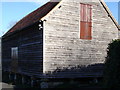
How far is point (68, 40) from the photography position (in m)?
13.9

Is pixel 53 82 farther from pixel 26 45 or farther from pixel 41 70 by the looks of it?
pixel 26 45

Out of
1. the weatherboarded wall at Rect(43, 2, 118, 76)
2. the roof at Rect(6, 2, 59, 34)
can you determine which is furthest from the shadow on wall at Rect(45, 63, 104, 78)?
the roof at Rect(6, 2, 59, 34)

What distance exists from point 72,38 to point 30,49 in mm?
3412

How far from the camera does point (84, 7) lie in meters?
14.7

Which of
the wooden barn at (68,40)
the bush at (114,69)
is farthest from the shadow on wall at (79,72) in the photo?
the bush at (114,69)

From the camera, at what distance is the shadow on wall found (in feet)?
43.6

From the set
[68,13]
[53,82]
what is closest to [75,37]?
[68,13]

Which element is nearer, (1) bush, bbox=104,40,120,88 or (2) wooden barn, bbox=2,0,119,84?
Answer: (1) bush, bbox=104,40,120,88

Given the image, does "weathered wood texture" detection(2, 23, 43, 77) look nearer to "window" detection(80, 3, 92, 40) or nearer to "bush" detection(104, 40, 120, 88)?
"window" detection(80, 3, 92, 40)

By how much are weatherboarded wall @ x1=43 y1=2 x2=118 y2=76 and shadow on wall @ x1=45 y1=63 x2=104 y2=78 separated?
276 millimetres

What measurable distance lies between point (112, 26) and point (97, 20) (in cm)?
162

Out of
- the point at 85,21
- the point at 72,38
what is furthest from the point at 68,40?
the point at 85,21

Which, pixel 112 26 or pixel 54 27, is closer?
pixel 54 27

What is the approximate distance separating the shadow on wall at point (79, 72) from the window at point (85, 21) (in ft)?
7.69
